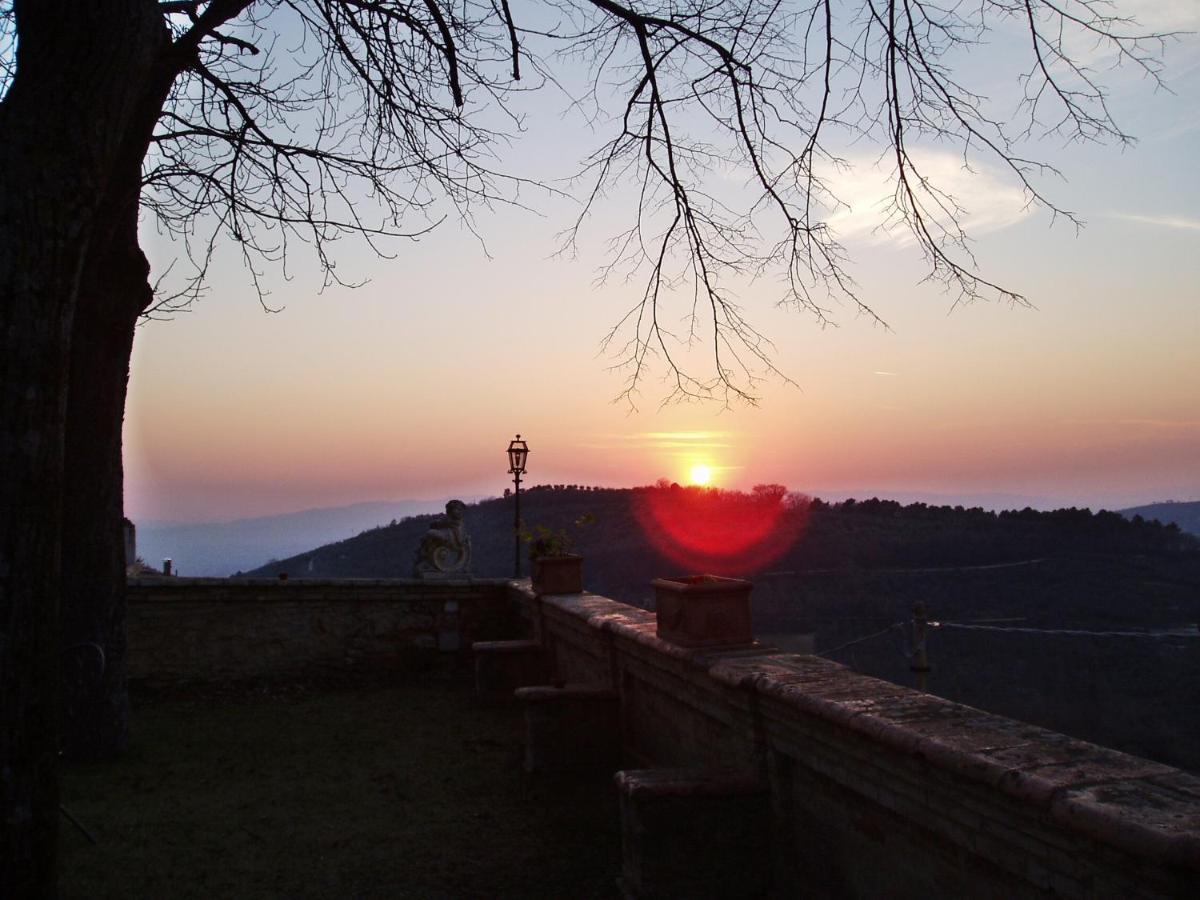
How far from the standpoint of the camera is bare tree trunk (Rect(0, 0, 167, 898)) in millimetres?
2748

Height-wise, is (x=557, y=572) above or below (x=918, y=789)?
above

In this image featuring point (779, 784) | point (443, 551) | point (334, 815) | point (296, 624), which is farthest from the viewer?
point (443, 551)

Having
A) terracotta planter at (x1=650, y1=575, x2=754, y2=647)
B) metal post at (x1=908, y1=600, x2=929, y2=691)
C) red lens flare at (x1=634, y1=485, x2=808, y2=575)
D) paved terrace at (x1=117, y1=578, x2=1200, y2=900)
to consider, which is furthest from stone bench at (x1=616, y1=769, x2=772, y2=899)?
red lens flare at (x1=634, y1=485, x2=808, y2=575)

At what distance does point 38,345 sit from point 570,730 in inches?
Result: 154

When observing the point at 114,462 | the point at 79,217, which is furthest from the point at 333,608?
the point at 79,217

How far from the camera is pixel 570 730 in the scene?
5758 mm

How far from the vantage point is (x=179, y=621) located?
9.12 metres

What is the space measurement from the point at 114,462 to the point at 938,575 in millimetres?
31934

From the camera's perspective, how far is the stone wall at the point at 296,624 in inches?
357

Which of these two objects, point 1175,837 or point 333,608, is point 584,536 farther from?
point 1175,837

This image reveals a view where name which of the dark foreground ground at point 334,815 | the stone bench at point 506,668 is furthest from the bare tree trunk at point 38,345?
the stone bench at point 506,668

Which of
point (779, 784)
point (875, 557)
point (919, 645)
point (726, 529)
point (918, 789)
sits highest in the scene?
point (726, 529)

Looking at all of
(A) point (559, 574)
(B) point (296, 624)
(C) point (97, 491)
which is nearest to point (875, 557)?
(A) point (559, 574)

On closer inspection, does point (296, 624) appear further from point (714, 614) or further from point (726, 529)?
point (726, 529)
